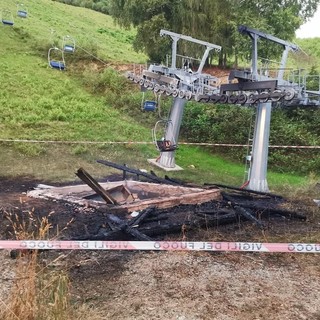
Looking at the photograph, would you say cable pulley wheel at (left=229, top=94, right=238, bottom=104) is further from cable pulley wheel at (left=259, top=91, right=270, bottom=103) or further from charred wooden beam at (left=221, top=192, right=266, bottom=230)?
charred wooden beam at (left=221, top=192, right=266, bottom=230)

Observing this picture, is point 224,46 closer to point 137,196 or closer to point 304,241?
point 137,196

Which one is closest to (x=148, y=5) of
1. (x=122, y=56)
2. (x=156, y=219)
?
(x=122, y=56)

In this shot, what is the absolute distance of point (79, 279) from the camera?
4797 mm

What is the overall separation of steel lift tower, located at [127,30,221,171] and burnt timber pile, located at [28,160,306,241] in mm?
2169

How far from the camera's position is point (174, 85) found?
1198 cm

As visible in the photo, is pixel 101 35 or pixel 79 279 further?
pixel 101 35

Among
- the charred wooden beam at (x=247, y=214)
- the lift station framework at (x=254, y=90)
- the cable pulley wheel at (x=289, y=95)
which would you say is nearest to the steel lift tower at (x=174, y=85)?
the lift station framework at (x=254, y=90)

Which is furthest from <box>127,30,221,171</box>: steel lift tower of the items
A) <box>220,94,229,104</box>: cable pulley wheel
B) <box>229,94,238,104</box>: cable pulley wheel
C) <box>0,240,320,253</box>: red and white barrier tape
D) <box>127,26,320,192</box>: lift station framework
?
<box>0,240,320,253</box>: red and white barrier tape

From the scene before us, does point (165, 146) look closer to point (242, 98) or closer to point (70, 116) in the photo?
point (242, 98)

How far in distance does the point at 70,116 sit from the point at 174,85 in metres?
6.70

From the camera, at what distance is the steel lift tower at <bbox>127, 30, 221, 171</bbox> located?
11.6 m

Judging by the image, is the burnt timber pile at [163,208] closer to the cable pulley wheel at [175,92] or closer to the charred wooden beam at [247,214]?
the charred wooden beam at [247,214]

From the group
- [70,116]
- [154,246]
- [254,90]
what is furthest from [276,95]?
[70,116]

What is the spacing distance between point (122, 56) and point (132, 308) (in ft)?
77.2
